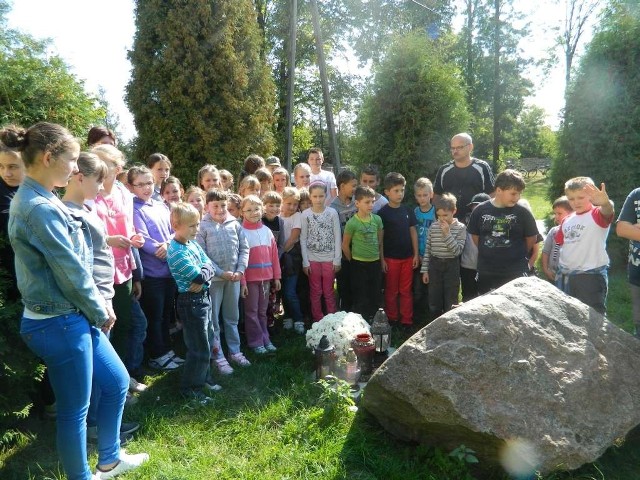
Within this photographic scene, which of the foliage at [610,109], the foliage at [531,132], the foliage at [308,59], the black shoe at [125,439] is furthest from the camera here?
the foliage at [531,132]

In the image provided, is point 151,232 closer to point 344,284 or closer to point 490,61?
point 344,284

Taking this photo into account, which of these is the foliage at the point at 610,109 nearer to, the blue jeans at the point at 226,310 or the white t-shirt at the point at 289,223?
the white t-shirt at the point at 289,223

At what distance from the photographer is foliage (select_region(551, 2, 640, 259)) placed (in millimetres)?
7195

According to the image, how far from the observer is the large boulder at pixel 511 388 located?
277cm

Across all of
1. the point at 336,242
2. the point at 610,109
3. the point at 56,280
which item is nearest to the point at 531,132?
the point at 610,109

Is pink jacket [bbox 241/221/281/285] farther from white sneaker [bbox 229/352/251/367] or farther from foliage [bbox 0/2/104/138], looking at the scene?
foliage [bbox 0/2/104/138]

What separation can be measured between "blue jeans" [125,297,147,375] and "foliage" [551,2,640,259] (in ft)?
22.5

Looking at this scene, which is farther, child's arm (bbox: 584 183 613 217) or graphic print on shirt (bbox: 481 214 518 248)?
graphic print on shirt (bbox: 481 214 518 248)

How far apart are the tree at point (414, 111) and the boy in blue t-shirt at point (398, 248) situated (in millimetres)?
2212

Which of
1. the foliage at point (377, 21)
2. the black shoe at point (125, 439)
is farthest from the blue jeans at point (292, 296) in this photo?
the foliage at point (377, 21)

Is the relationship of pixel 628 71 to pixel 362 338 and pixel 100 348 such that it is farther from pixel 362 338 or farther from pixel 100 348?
pixel 100 348

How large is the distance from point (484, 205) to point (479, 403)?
2.28 m

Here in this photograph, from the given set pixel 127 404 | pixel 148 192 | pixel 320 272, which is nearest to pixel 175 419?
pixel 127 404

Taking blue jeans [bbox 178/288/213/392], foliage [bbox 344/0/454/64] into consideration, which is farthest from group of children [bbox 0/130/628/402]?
foliage [bbox 344/0/454/64]
